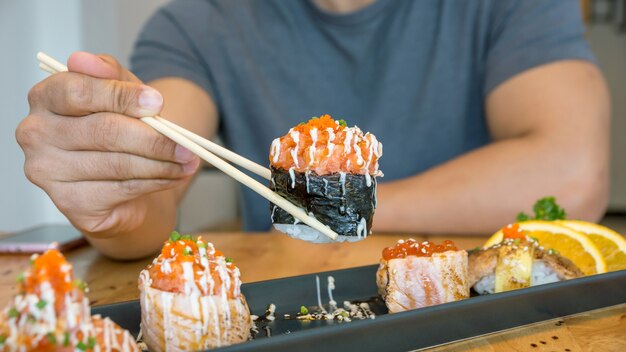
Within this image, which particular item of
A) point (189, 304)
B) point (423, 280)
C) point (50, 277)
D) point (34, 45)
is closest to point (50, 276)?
point (50, 277)

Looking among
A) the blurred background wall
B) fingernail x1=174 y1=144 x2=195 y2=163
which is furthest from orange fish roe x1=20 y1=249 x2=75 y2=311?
the blurred background wall

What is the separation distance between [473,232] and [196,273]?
1299mm

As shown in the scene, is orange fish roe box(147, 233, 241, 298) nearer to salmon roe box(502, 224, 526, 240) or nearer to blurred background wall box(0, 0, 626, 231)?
salmon roe box(502, 224, 526, 240)

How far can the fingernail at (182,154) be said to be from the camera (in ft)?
4.15

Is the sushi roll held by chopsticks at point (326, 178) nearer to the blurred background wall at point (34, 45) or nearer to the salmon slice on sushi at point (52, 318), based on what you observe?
the salmon slice on sushi at point (52, 318)

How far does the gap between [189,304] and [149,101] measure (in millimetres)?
413

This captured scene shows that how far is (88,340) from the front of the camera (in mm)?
814

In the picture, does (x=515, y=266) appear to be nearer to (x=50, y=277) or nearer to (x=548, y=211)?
(x=548, y=211)

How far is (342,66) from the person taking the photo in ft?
8.49

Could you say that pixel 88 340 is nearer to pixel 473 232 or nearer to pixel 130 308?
pixel 130 308

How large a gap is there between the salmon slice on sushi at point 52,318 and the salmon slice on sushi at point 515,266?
853 millimetres

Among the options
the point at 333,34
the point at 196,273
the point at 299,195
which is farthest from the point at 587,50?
the point at 196,273

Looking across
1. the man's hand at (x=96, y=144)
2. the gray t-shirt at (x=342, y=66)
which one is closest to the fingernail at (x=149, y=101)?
the man's hand at (x=96, y=144)

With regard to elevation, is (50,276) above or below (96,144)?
below
